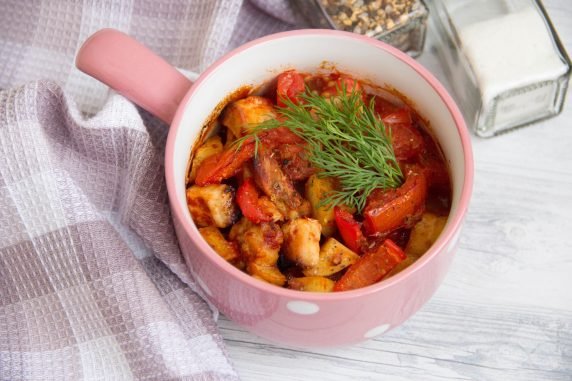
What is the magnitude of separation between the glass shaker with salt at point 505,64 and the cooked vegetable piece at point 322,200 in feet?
1.64

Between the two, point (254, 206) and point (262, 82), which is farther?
point (262, 82)

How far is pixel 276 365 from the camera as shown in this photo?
5.15 ft

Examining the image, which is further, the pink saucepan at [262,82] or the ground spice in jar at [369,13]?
the ground spice in jar at [369,13]

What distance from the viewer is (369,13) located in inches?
72.7

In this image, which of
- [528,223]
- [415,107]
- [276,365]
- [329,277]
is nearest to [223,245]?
[329,277]

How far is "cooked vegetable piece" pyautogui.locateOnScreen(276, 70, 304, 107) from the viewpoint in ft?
5.01

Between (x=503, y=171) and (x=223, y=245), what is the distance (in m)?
0.70

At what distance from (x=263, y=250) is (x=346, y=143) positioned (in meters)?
0.26

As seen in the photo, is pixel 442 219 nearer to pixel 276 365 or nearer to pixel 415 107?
pixel 415 107

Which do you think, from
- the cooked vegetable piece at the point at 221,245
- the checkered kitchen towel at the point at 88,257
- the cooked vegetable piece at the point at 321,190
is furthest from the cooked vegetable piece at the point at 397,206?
the checkered kitchen towel at the point at 88,257

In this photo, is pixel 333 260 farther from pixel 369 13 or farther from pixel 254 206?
pixel 369 13

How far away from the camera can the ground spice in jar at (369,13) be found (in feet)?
6.00

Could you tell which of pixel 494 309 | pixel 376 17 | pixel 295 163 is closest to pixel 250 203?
pixel 295 163

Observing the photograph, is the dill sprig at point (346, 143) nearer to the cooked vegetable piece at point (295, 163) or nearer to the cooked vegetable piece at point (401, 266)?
the cooked vegetable piece at point (295, 163)
